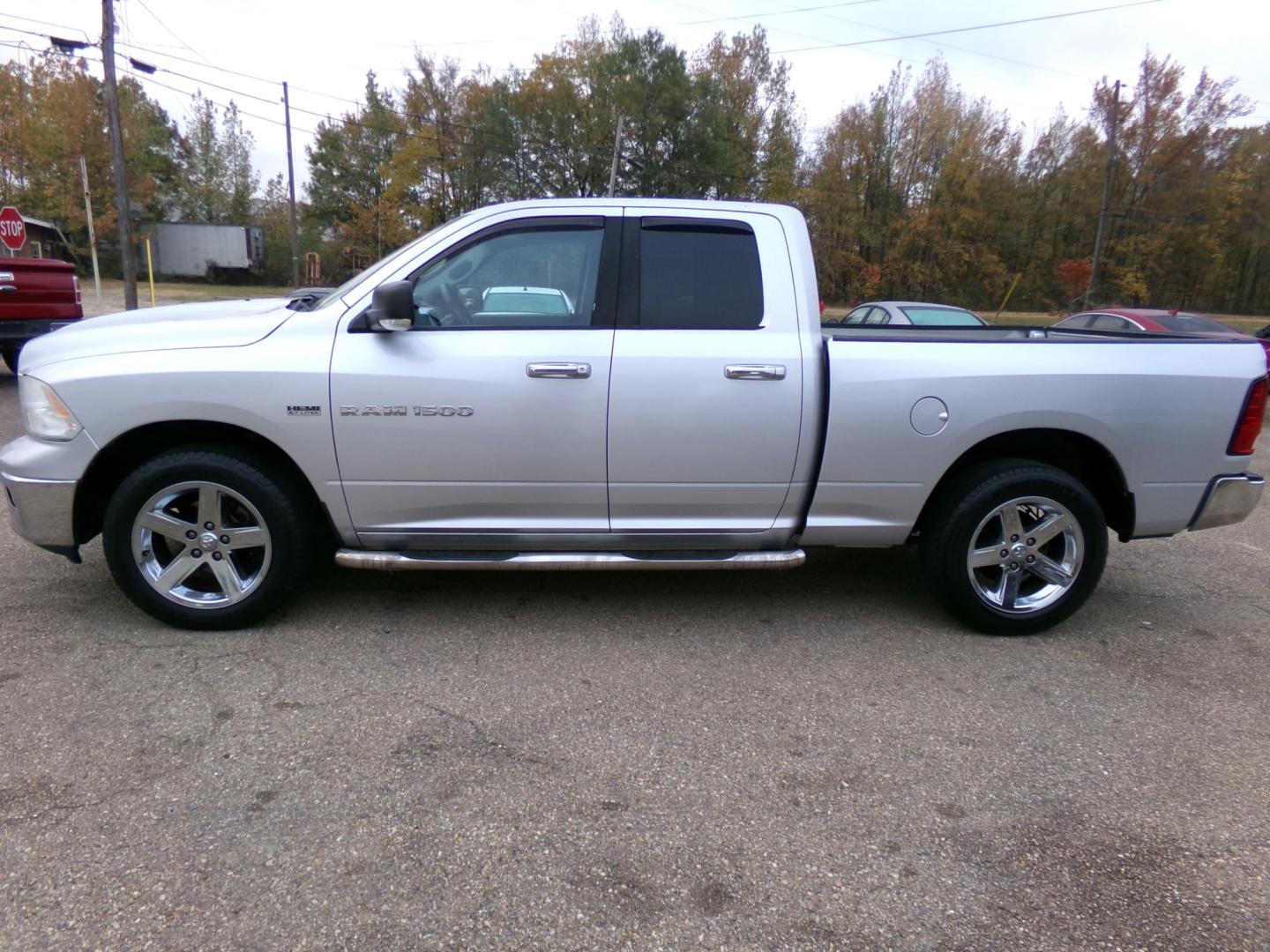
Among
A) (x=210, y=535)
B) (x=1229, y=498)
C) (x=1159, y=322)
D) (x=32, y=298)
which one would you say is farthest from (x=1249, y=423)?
(x=32, y=298)

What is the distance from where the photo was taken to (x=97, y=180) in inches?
1651

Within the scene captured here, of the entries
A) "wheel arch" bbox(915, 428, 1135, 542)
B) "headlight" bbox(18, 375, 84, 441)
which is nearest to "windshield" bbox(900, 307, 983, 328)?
"wheel arch" bbox(915, 428, 1135, 542)

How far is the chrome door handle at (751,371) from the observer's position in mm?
3682

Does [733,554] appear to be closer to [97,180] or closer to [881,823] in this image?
[881,823]

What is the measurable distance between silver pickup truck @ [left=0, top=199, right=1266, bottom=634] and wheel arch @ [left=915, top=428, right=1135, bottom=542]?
3 cm

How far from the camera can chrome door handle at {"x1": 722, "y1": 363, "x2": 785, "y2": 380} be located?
3.68 metres

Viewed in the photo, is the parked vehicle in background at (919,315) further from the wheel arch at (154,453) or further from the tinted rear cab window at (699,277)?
the wheel arch at (154,453)

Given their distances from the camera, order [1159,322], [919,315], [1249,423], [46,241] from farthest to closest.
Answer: [46,241] → [919,315] → [1159,322] → [1249,423]

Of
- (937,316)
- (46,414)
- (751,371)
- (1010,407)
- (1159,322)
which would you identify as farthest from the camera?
(937,316)

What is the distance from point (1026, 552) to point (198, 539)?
383 centimetres

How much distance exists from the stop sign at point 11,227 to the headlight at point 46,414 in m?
17.1

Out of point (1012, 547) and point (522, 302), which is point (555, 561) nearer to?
point (522, 302)

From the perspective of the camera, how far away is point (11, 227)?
17.0m

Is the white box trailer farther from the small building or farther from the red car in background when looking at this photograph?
the red car in background
